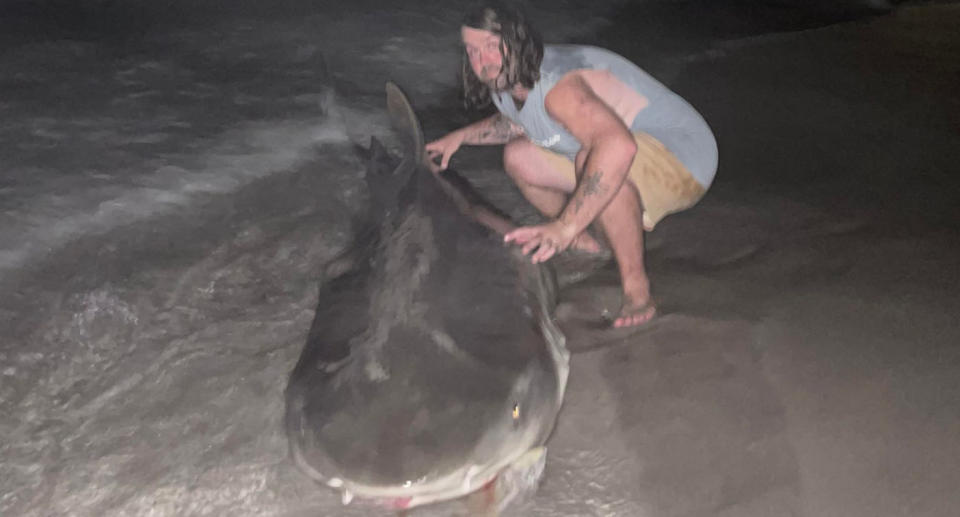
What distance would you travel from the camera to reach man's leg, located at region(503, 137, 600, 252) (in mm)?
2791

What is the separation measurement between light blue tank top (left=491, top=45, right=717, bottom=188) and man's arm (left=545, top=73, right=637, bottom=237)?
137 mm

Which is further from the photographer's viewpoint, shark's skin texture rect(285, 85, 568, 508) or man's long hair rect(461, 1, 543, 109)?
man's long hair rect(461, 1, 543, 109)

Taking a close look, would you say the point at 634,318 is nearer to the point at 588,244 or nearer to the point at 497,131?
the point at 588,244

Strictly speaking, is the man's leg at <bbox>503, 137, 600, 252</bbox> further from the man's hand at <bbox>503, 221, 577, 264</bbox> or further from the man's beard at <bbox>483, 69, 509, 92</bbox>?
the man's hand at <bbox>503, 221, 577, 264</bbox>

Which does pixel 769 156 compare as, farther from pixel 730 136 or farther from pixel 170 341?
pixel 170 341

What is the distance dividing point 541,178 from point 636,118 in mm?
470

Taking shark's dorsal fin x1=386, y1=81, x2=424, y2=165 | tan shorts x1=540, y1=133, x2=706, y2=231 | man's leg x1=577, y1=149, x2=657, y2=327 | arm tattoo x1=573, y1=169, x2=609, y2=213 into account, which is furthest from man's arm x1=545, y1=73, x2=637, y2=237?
shark's dorsal fin x1=386, y1=81, x2=424, y2=165

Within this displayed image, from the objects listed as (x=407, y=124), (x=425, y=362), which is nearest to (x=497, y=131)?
(x=407, y=124)

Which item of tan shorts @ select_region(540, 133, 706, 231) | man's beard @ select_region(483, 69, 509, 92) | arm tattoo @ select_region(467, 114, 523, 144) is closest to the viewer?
man's beard @ select_region(483, 69, 509, 92)

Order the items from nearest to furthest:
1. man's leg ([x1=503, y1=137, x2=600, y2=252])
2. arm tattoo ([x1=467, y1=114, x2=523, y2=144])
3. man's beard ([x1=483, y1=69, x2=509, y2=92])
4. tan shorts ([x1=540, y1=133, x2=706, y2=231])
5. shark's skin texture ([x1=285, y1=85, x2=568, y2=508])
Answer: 1. shark's skin texture ([x1=285, y1=85, x2=568, y2=508])
2. man's beard ([x1=483, y1=69, x2=509, y2=92])
3. tan shorts ([x1=540, y1=133, x2=706, y2=231])
4. man's leg ([x1=503, y1=137, x2=600, y2=252])
5. arm tattoo ([x1=467, y1=114, x2=523, y2=144])

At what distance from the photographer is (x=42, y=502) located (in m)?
1.90

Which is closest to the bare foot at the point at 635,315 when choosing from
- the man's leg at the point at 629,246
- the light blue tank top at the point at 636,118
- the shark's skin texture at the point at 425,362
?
the man's leg at the point at 629,246

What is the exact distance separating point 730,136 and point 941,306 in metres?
1.88

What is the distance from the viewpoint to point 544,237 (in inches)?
83.6
